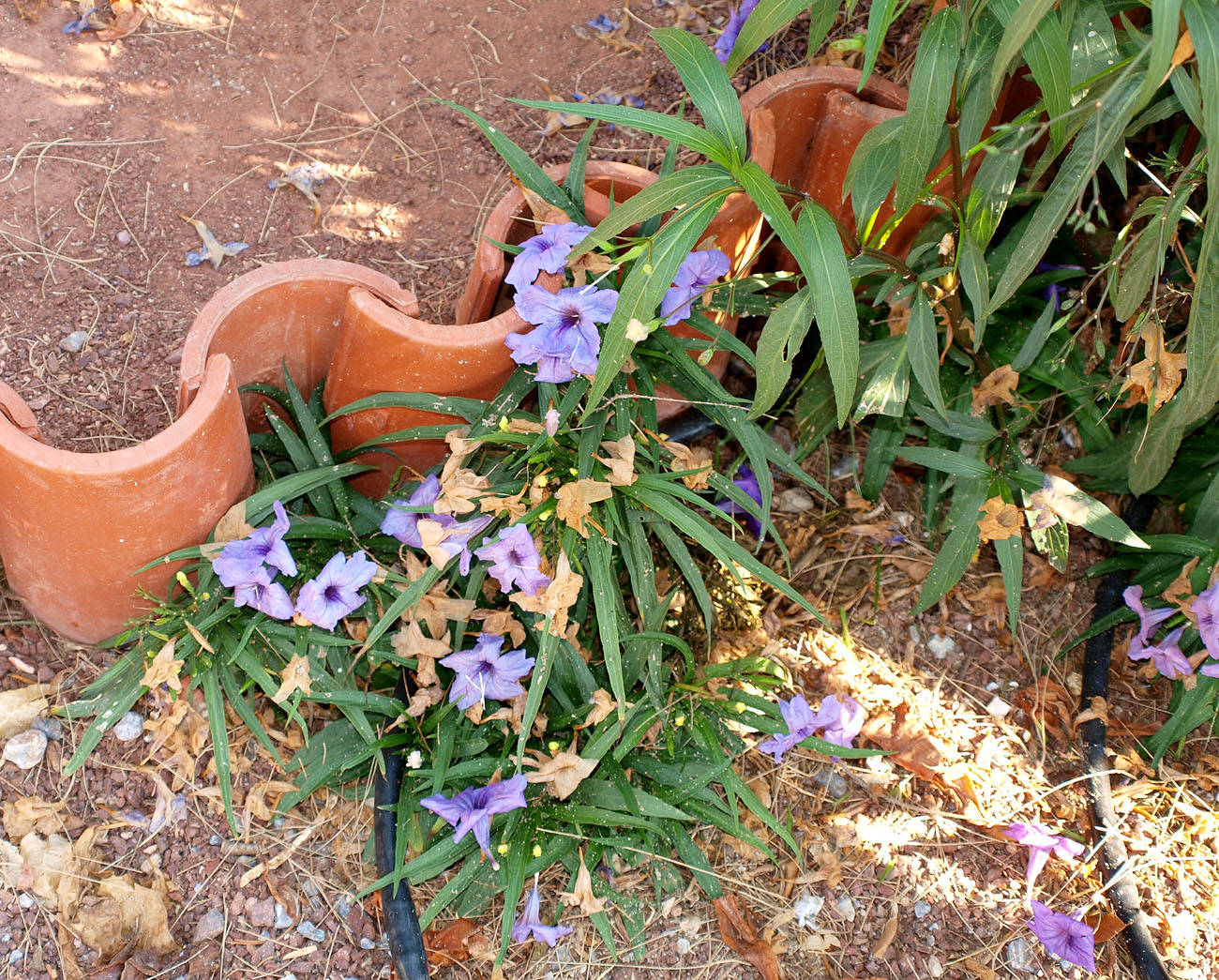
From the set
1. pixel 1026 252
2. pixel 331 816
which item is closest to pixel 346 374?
pixel 331 816

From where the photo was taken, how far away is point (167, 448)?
1.61 m

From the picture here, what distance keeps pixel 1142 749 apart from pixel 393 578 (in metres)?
1.38

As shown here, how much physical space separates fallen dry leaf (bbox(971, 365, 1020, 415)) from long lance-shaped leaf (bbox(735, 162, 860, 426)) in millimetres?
637

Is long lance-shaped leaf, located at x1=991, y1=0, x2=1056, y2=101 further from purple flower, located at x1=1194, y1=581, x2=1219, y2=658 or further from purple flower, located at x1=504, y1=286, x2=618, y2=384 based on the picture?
purple flower, located at x1=1194, y1=581, x2=1219, y2=658

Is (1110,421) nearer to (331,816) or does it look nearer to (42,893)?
(331,816)

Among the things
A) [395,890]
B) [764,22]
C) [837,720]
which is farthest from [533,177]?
[395,890]

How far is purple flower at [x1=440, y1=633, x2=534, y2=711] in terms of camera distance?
1706mm

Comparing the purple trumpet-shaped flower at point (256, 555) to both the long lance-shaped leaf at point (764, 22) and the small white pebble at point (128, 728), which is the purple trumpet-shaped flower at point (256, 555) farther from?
the long lance-shaped leaf at point (764, 22)

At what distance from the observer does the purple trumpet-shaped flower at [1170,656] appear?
183cm

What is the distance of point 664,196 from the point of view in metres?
1.44

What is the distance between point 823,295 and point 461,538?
0.67 m

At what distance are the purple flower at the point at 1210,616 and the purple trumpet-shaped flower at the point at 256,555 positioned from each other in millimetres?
1452

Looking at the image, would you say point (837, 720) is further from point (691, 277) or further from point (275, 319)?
point (275, 319)

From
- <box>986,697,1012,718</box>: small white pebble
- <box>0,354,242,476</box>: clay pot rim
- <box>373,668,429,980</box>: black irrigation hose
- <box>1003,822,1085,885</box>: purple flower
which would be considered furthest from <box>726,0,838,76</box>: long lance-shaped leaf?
<box>1003,822,1085,885</box>: purple flower
